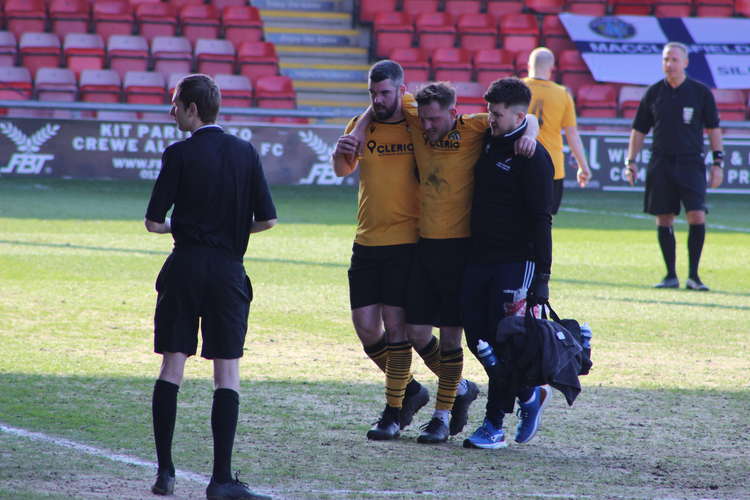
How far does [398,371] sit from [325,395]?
951 millimetres

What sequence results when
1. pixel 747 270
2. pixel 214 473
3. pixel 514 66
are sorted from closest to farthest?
1. pixel 214 473
2. pixel 747 270
3. pixel 514 66

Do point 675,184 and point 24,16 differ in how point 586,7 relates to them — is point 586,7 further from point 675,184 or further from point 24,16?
point 675,184

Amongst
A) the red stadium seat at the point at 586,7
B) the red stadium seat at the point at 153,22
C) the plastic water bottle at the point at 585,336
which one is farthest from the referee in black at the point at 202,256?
the red stadium seat at the point at 586,7

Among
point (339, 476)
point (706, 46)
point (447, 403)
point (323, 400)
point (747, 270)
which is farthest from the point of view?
point (706, 46)

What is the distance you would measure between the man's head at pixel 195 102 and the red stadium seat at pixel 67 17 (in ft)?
69.9

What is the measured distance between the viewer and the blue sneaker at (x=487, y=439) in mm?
5918

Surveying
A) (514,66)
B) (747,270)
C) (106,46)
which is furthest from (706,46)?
(747,270)

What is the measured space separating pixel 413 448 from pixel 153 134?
1562 cm

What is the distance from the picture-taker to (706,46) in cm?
2880

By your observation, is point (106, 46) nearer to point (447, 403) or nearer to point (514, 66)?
point (514, 66)

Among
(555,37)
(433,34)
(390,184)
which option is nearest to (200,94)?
(390,184)

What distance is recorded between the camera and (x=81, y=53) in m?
24.1

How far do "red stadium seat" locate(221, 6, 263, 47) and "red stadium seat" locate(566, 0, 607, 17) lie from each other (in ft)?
26.2

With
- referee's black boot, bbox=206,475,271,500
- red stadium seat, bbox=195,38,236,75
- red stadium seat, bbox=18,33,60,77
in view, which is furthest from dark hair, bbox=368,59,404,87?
red stadium seat, bbox=195,38,236,75
